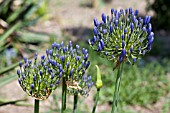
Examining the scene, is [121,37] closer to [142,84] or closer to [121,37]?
[121,37]

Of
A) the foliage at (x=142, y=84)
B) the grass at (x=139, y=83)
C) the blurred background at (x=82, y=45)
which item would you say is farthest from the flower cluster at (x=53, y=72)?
the foliage at (x=142, y=84)

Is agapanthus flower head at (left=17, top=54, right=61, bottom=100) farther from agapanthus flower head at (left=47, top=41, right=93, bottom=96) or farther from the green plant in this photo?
the green plant

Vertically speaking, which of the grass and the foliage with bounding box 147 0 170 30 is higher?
the foliage with bounding box 147 0 170 30

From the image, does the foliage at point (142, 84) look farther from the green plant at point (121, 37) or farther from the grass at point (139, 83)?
the green plant at point (121, 37)

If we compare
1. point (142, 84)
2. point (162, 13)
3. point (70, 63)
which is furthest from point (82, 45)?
point (70, 63)

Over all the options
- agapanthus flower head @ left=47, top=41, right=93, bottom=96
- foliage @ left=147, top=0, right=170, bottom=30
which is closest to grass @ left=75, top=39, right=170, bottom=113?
foliage @ left=147, top=0, right=170, bottom=30

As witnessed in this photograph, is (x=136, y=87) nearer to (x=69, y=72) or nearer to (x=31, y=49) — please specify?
(x=31, y=49)
